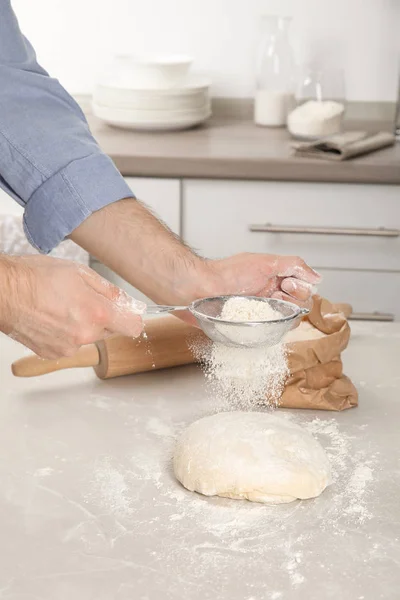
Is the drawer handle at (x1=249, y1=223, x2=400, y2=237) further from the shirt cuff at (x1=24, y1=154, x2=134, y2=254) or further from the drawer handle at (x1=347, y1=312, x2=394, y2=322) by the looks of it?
the shirt cuff at (x1=24, y1=154, x2=134, y2=254)

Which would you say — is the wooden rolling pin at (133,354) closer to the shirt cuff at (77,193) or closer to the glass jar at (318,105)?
the shirt cuff at (77,193)

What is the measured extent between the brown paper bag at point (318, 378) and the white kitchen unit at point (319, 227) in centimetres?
98

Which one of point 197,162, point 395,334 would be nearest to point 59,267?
point 395,334

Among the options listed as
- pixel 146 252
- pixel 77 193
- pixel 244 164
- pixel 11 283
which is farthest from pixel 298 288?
pixel 244 164

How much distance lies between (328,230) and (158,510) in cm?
135

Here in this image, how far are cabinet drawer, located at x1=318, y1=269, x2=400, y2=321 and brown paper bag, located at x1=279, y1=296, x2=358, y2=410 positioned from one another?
102 cm

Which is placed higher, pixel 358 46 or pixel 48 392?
pixel 358 46

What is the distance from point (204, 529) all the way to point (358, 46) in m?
2.05

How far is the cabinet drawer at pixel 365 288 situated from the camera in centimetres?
235

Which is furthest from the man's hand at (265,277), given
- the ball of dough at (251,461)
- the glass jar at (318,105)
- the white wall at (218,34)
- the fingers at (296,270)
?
the white wall at (218,34)

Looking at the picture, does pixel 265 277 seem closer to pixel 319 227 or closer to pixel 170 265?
pixel 170 265

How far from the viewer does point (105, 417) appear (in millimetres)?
1298

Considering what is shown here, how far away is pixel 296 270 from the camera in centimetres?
137

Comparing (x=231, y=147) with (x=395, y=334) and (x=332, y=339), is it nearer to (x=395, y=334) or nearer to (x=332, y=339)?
(x=395, y=334)
